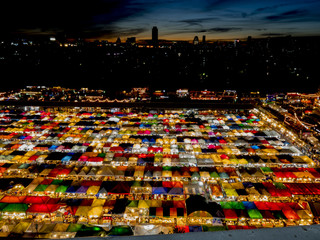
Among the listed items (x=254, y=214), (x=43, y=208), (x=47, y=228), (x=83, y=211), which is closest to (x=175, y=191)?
(x=254, y=214)

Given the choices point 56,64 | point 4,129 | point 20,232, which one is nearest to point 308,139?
point 20,232

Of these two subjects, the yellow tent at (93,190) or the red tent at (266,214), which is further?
the yellow tent at (93,190)

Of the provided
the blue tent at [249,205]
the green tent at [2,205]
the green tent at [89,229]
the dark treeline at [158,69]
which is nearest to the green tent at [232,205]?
the blue tent at [249,205]

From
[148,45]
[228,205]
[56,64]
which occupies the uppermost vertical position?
[148,45]

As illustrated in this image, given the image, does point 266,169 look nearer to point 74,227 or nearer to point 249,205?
point 249,205

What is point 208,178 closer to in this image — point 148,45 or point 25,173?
point 25,173

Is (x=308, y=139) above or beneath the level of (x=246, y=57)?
beneath

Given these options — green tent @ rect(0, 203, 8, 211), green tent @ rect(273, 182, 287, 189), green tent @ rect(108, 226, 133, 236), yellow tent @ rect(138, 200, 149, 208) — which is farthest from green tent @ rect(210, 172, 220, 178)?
green tent @ rect(0, 203, 8, 211)

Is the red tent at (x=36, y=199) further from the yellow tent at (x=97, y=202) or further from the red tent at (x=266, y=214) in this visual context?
the red tent at (x=266, y=214)
